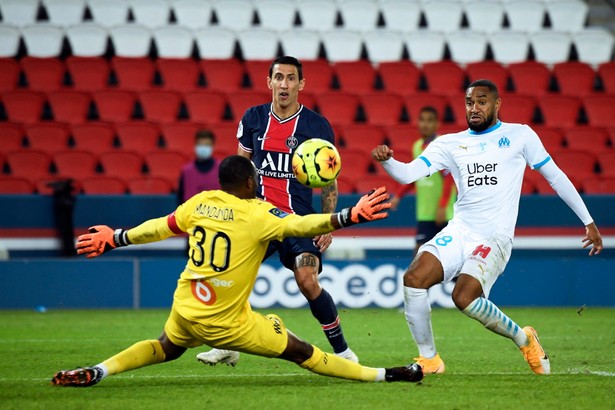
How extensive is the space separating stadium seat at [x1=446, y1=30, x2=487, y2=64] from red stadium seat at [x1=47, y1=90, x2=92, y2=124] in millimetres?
6471

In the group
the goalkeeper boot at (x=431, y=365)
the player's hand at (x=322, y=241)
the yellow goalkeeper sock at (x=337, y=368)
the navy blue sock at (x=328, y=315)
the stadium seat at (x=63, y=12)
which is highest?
the stadium seat at (x=63, y=12)

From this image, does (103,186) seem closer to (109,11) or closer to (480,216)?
(109,11)

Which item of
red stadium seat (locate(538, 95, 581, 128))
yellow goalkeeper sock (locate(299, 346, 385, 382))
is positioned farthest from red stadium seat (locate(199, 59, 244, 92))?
yellow goalkeeper sock (locate(299, 346, 385, 382))

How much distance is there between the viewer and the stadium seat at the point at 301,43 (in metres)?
18.3

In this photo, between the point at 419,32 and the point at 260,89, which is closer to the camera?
the point at 260,89

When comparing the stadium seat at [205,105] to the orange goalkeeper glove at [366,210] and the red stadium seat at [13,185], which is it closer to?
the red stadium seat at [13,185]

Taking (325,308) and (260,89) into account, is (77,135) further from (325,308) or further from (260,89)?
(325,308)

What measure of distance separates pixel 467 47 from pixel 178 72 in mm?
5139

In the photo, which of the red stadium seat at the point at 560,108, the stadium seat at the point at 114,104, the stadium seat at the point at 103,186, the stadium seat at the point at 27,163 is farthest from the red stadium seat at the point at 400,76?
the stadium seat at the point at 27,163

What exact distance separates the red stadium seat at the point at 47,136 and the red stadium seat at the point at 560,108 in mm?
7910

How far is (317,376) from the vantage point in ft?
25.3

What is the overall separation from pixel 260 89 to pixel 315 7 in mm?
2460

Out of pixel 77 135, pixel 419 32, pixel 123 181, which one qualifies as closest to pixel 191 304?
pixel 123 181

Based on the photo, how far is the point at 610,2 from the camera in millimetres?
20156
